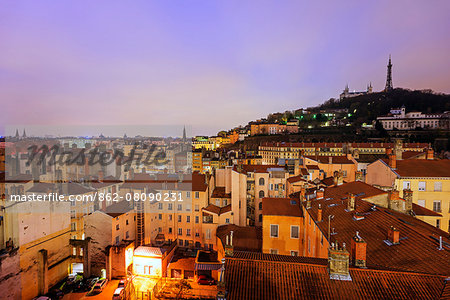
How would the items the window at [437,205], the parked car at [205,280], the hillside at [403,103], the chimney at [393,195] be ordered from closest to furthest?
the chimney at [393,195], the parked car at [205,280], the window at [437,205], the hillside at [403,103]

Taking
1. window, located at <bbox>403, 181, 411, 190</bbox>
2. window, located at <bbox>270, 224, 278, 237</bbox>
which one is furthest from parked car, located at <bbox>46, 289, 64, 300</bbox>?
window, located at <bbox>403, 181, 411, 190</bbox>

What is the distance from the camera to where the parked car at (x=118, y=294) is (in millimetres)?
15734

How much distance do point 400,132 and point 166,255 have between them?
9267cm

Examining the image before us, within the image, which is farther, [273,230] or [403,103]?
[403,103]

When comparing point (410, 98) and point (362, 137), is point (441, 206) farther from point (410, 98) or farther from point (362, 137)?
point (410, 98)

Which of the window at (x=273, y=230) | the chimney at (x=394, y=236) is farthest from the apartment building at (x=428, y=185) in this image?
the chimney at (x=394, y=236)

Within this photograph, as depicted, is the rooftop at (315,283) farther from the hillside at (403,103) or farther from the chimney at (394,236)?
the hillside at (403,103)

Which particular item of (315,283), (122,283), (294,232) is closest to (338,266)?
(315,283)

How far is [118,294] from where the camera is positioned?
1597 centimetres

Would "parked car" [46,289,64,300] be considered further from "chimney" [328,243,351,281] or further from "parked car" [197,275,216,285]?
"chimney" [328,243,351,281]

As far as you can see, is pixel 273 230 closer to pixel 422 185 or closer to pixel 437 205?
pixel 422 185

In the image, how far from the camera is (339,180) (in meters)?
20.7

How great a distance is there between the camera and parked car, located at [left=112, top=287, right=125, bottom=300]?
1573 cm

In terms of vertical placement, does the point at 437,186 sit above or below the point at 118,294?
above
